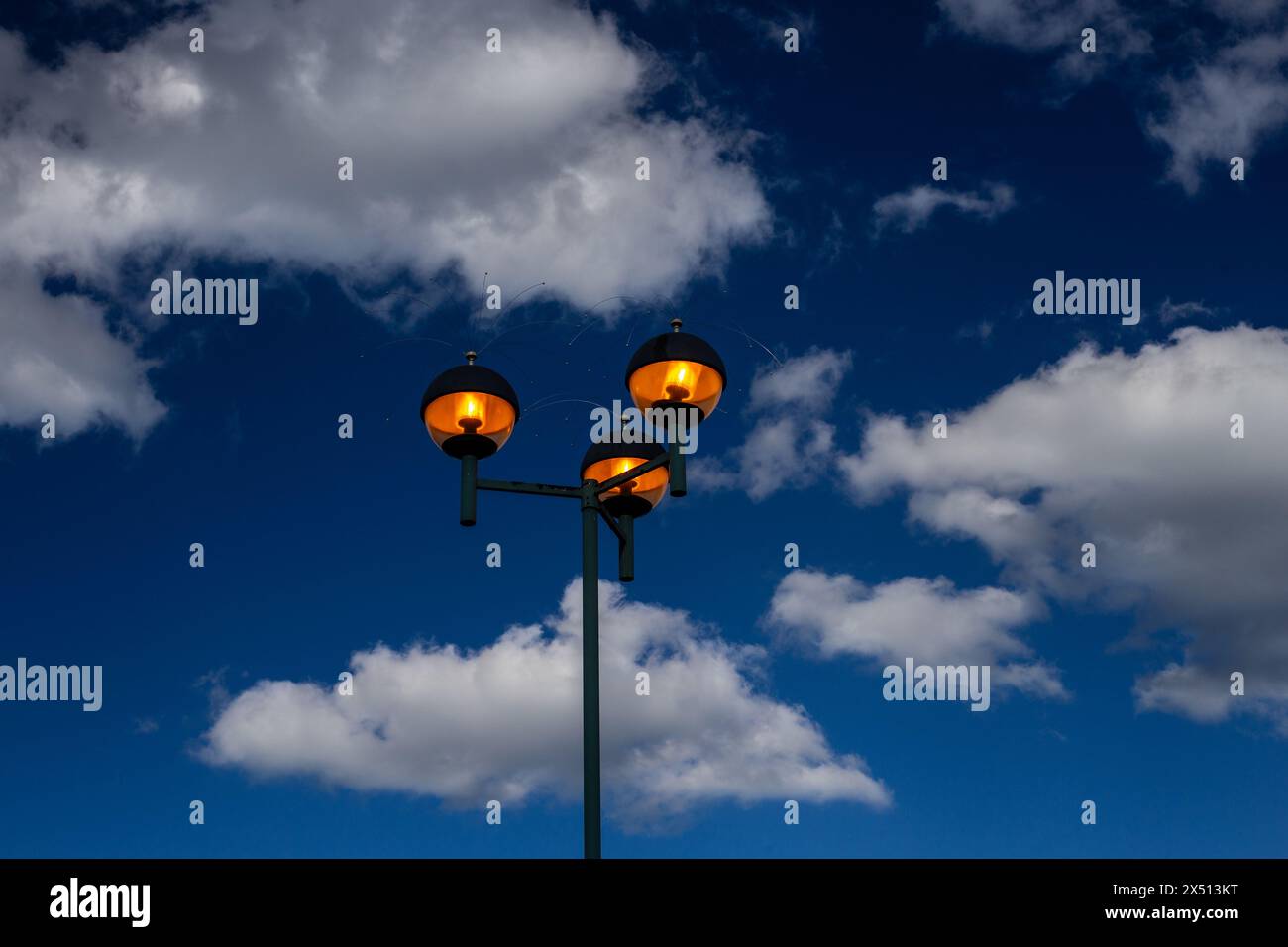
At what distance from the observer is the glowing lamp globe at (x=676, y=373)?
32.3 feet

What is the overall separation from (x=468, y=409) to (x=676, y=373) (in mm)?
1624

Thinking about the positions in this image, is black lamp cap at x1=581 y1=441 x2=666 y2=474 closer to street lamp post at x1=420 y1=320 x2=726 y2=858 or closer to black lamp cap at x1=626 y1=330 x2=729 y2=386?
street lamp post at x1=420 y1=320 x2=726 y2=858

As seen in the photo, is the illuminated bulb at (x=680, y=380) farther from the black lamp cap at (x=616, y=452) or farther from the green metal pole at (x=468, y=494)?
the green metal pole at (x=468, y=494)

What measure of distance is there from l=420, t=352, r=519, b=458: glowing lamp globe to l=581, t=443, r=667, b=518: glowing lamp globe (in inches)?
34.0

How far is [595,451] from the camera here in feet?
36.4

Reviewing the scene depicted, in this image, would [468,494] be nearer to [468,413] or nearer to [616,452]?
[468,413]

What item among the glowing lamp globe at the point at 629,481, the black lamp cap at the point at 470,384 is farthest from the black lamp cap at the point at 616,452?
the black lamp cap at the point at 470,384
